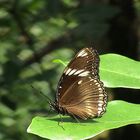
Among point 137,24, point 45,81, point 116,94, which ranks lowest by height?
point 116,94

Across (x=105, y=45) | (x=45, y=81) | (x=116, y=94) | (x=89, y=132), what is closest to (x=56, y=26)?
(x=45, y=81)

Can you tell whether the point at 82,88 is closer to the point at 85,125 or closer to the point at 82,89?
the point at 82,89

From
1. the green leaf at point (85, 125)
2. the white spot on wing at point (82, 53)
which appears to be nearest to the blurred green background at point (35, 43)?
the white spot on wing at point (82, 53)

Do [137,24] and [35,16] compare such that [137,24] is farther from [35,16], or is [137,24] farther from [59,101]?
[59,101]

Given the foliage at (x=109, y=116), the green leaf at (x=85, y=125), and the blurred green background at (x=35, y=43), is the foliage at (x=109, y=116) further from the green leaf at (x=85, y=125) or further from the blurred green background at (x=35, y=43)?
the blurred green background at (x=35, y=43)

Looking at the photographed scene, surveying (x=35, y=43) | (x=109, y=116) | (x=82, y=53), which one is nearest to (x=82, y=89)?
(x=82, y=53)

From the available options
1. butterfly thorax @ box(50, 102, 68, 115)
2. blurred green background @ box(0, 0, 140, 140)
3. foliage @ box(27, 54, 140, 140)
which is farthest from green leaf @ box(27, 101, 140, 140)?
blurred green background @ box(0, 0, 140, 140)

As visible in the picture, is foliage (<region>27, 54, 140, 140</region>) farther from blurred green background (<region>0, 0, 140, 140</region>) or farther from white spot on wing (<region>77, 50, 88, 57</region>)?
blurred green background (<region>0, 0, 140, 140</region>)
